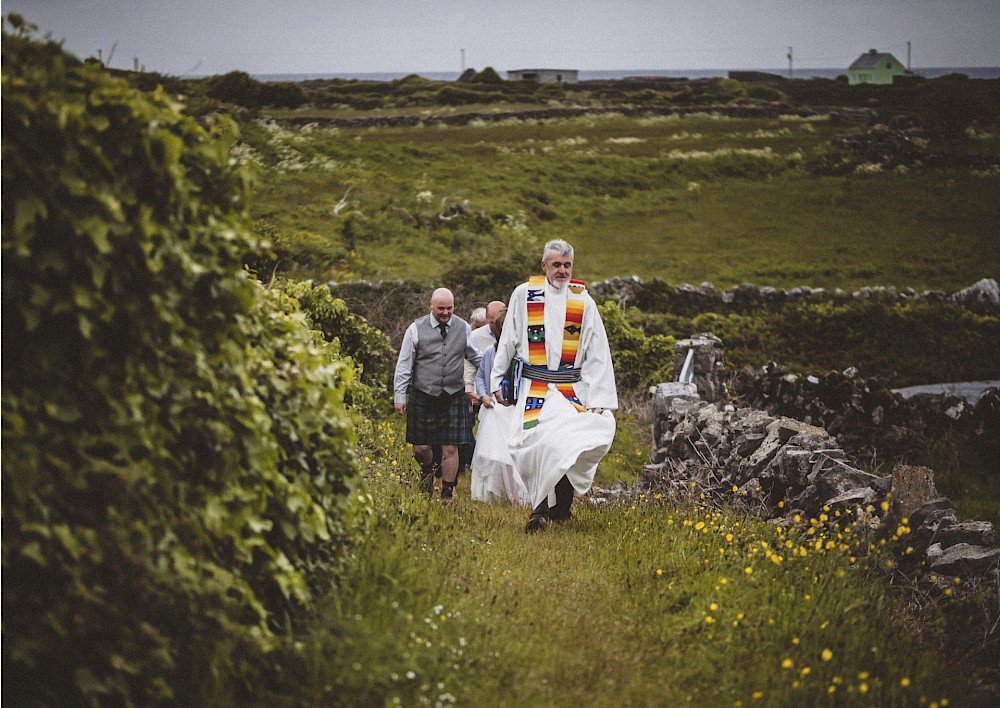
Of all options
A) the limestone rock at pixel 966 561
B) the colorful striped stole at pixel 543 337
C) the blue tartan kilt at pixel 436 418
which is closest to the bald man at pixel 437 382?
the blue tartan kilt at pixel 436 418

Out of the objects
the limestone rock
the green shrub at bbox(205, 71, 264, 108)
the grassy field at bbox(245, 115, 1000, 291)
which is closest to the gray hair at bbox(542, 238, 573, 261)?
the limestone rock

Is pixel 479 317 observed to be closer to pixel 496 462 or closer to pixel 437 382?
pixel 437 382

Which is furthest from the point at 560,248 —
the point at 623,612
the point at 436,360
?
the point at 623,612

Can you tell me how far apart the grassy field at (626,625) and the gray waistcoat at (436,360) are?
2.26m

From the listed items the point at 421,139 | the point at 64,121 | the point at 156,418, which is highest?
the point at 421,139

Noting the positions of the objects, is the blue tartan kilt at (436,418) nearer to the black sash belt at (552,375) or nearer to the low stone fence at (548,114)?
the black sash belt at (552,375)

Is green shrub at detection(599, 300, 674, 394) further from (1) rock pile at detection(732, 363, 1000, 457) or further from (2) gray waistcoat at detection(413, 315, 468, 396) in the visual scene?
(2) gray waistcoat at detection(413, 315, 468, 396)

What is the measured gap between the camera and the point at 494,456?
341 inches

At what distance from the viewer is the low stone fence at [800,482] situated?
18.3 feet

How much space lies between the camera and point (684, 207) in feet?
100

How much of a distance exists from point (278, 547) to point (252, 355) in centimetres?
92

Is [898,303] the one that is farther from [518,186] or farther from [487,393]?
[487,393]

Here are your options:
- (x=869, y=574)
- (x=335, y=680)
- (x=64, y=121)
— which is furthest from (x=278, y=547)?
(x=869, y=574)

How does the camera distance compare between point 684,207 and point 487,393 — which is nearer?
point 487,393
